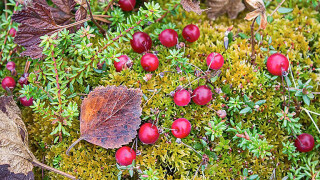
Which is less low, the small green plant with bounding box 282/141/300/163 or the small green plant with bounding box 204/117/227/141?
the small green plant with bounding box 204/117/227/141

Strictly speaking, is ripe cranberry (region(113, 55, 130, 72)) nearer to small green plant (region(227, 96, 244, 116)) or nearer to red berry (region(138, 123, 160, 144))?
red berry (region(138, 123, 160, 144))

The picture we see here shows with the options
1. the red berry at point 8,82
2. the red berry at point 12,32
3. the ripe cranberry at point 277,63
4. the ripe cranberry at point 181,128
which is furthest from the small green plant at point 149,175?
the red berry at point 12,32

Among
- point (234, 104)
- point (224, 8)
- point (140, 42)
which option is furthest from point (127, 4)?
point (234, 104)

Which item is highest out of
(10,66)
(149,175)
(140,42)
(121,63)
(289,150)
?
(140,42)

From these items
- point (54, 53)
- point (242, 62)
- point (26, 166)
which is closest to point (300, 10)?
point (242, 62)

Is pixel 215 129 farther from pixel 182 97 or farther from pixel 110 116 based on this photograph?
pixel 110 116

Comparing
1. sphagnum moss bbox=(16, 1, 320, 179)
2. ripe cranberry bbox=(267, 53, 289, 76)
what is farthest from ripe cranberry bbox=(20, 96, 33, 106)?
ripe cranberry bbox=(267, 53, 289, 76)

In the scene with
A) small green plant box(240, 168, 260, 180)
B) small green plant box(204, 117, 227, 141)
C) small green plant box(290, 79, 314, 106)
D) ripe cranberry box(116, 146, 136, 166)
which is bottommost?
small green plant box(240, 168, 260, 180)

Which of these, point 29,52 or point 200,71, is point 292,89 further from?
point 29,52
